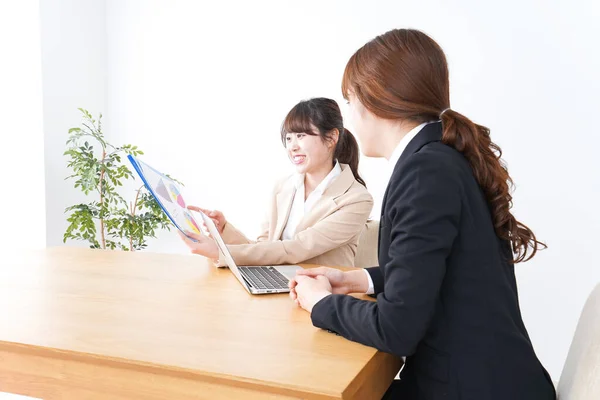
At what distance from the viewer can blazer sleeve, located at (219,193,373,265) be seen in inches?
65.4

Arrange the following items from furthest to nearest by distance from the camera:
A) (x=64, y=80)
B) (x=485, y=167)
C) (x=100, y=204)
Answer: (x=64, y=80) → (x=100, y=204) → (x=485, y=167)

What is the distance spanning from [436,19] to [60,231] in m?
2.49

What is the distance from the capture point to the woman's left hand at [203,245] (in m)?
1.60

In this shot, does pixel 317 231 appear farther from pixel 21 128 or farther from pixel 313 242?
pixel 21 128

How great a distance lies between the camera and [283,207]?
2.12 m

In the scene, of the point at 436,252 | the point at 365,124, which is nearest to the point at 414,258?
the point at 436,252

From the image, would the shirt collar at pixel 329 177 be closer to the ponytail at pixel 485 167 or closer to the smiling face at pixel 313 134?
the smiling face at pixel 313 134

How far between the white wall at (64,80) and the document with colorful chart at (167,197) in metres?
2.09

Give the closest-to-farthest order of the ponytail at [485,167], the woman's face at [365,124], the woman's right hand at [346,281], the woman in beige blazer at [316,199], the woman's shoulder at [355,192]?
1. the ponytail at [485,167]
2. the woman's face at [365,124]
3. the woman's right hand at [346,281]
4. the woman in beige blazer at [316,199]
5. the woman's shoulder at [355,192]

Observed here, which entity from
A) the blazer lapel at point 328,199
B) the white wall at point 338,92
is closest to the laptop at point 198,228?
the blazer lapel at point 328,199

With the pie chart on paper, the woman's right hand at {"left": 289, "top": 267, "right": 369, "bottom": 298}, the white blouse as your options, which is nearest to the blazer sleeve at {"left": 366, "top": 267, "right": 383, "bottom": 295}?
the woman's right hand at {"left": 289, "top": 267, "right": 369, "bottom": 298}

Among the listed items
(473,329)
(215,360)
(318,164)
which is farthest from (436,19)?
(215,360)

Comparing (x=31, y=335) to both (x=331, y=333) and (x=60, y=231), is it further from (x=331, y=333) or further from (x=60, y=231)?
(x=60, y=231)

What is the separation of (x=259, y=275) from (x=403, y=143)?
601 millimetres
